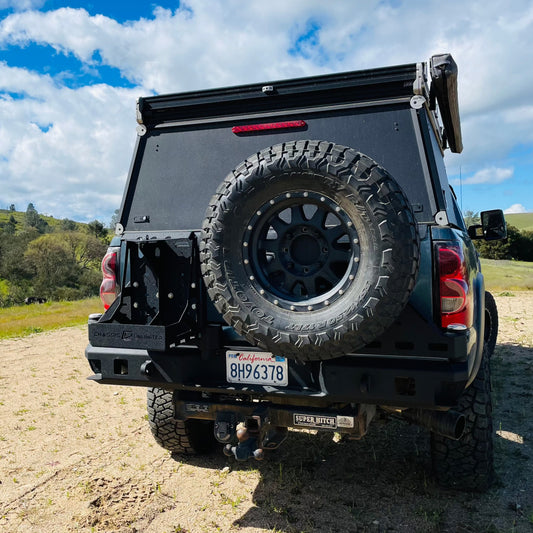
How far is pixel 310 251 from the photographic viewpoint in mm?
2480

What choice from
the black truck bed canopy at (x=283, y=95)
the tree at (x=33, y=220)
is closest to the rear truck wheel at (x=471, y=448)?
the black truck bed canopy at (x=283, y=95)

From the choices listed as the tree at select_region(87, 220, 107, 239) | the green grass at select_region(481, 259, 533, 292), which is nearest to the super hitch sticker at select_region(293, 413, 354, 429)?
the green grass at select_region(481, 259, 533, 292)

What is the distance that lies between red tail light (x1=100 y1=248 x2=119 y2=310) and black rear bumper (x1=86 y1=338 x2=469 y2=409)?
0.34m

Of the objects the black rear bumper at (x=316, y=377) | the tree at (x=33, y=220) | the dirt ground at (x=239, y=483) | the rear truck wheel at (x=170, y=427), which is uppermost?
the tree at (x=33, y=220)

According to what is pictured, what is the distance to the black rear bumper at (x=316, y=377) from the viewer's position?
2.47 metres

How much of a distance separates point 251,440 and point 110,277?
1.34 meters

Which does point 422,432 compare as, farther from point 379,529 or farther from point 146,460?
point 146,460

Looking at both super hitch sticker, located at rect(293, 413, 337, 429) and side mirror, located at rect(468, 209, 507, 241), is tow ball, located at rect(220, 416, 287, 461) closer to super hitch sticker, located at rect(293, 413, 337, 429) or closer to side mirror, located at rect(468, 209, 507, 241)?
super hitch sticker, located at rect(293, 413, 337, 429)

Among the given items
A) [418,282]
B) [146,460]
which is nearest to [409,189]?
[418,282]

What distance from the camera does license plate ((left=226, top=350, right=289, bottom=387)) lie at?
107 inches

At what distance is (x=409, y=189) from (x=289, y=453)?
2276mm

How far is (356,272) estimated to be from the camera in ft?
7.72

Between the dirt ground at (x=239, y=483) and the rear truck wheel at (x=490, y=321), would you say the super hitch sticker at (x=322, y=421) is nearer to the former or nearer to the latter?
the dirt ground at (x=239, y=483)

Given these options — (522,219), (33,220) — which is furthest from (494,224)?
(33,220)
